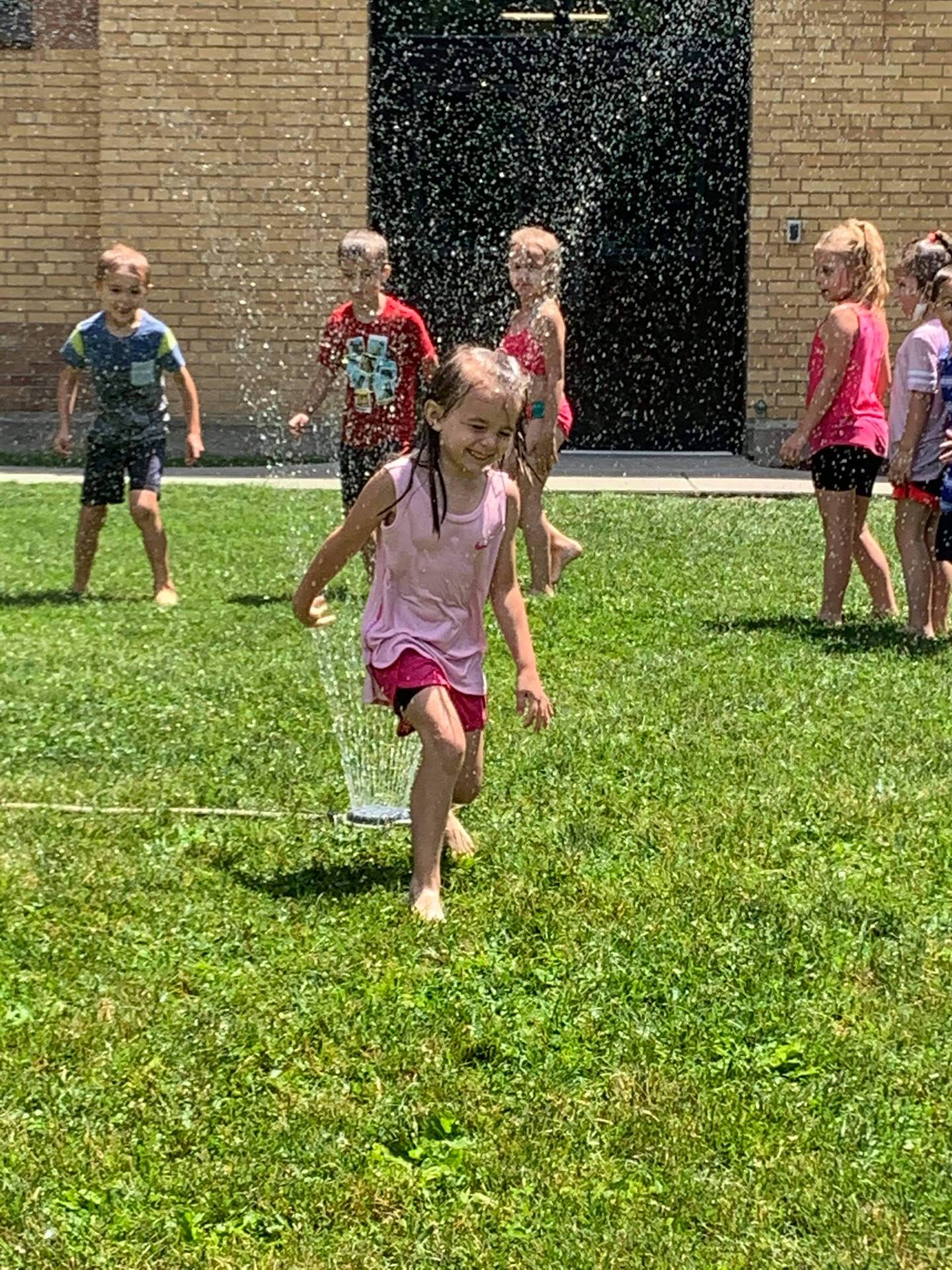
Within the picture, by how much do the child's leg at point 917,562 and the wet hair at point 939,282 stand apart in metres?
0.81

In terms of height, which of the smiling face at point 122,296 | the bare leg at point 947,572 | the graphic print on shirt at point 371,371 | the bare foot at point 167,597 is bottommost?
the bare foot at point 167,597

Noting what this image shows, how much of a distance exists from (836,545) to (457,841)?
3796 mm

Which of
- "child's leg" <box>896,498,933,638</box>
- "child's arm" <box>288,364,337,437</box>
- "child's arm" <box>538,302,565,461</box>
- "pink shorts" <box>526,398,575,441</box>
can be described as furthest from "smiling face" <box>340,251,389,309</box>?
"child's leg" <box>896,498,933,638</box>

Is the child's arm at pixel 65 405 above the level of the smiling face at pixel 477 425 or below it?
below

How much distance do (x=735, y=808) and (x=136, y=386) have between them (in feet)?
15.2

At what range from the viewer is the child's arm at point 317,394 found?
8922 millimetres

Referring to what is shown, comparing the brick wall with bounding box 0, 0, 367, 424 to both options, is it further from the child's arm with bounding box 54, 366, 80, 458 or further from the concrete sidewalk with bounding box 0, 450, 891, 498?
the child's arm with bounding box 54, 366, 80, 458

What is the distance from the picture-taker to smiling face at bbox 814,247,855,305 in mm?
8219

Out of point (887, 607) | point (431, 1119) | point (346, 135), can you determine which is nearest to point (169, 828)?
point (431, 1119)

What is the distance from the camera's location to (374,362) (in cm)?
879

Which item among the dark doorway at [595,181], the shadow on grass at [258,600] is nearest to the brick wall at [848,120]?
the dark doorway at [595,181]

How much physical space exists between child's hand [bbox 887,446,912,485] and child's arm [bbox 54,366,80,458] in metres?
3.49

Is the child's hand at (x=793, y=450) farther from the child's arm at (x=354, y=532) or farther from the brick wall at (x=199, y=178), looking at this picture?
the brick wall at (x=199, y=178)

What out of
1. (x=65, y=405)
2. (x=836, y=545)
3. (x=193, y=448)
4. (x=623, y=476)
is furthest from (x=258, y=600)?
(x=623, y=476)
